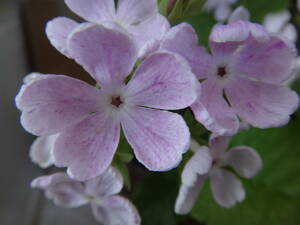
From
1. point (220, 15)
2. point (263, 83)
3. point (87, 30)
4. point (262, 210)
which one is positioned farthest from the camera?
point (220, 15)

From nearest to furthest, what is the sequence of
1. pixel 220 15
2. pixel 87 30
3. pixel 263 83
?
pixel 87 30
pixel 263 83
pixel 220 15

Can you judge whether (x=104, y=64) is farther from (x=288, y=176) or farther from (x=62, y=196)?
(x=288, y=176)

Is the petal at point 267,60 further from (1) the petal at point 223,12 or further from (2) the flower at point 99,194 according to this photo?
(1) the petal at point 223,12

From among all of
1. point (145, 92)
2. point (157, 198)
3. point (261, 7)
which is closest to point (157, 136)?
point (145, 92)

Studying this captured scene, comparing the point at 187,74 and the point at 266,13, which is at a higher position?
the point at 187,74

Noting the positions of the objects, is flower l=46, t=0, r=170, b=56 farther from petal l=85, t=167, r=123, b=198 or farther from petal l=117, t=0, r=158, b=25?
petal l=85, t=167, r=123, b=198

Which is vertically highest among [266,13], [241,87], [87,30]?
[87,30]

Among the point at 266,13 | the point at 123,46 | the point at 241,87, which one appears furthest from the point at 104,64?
the point at 266,13

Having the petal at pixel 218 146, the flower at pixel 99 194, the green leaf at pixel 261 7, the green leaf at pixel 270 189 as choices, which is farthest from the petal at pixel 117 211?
the green leaf at pixel 261 7
